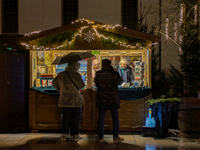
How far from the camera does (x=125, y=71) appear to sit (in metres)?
7.05

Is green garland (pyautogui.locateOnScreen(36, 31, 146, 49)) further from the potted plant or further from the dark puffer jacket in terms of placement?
the potted plant

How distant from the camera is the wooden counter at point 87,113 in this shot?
6.55 meters

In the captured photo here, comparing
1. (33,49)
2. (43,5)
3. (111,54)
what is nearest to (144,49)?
(111,54)

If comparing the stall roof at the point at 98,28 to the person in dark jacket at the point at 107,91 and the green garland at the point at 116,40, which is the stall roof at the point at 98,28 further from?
the person in dark jacket at the point at 107,91

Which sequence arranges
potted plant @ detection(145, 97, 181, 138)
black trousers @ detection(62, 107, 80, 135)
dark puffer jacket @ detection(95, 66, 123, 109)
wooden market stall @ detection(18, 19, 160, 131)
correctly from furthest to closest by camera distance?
wooden market stall @ detection(18, 19, 160, 131) → potted plant @ detection(145, 97, 181, 138) → black trousers @ detection(62, 107, 80, 135) → dark puffer jacket @ detection(95, 66, 123, 109)

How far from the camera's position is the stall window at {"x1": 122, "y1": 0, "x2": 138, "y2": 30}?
552 inches

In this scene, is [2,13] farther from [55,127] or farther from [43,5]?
[55,127]

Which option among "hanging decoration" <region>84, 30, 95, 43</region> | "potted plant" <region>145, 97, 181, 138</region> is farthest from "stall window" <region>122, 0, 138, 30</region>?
"potted plant" <region>145, 97, 181, 138</region>

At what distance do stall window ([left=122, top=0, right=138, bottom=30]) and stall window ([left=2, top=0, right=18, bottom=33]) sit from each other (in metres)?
6.72

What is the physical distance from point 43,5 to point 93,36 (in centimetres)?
850

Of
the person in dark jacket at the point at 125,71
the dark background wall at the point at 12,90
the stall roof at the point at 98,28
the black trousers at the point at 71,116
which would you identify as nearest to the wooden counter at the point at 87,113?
the person in dark jacket at the point at 125,71

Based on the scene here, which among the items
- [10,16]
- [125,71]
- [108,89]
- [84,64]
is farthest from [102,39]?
[10,16]

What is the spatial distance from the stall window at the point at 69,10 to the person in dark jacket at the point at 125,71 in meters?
8.04

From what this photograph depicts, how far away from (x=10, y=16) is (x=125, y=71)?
975cm
